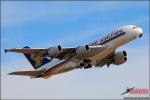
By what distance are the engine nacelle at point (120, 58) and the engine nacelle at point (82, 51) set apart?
27.6ft

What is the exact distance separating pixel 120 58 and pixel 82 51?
30.6 feet

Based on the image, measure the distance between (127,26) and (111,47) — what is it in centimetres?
421

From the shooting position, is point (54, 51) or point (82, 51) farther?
point (82, 51)

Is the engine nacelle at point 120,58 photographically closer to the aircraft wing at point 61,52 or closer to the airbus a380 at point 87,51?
the airbus a380 at point 87,51

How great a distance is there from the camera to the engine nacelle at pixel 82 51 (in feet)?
225

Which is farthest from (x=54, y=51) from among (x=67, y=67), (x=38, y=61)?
(x=38, y=61)

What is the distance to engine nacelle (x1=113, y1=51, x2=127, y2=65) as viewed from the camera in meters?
75.8

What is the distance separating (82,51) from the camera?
6875cm

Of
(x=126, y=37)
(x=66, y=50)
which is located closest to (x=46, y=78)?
(x=66, y=50)

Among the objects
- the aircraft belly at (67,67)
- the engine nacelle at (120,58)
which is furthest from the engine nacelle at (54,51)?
the engine nacelle at (120,58)

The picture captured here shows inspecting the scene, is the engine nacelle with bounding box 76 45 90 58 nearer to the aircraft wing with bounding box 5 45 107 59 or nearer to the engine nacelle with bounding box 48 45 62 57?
the aircraft wing with bounding box 5 45 107 59

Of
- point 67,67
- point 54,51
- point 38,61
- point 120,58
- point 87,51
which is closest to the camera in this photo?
point 54,51

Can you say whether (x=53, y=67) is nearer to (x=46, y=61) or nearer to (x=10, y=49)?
(x=46, y=61)

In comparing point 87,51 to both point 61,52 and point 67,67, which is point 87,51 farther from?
point 67,67
